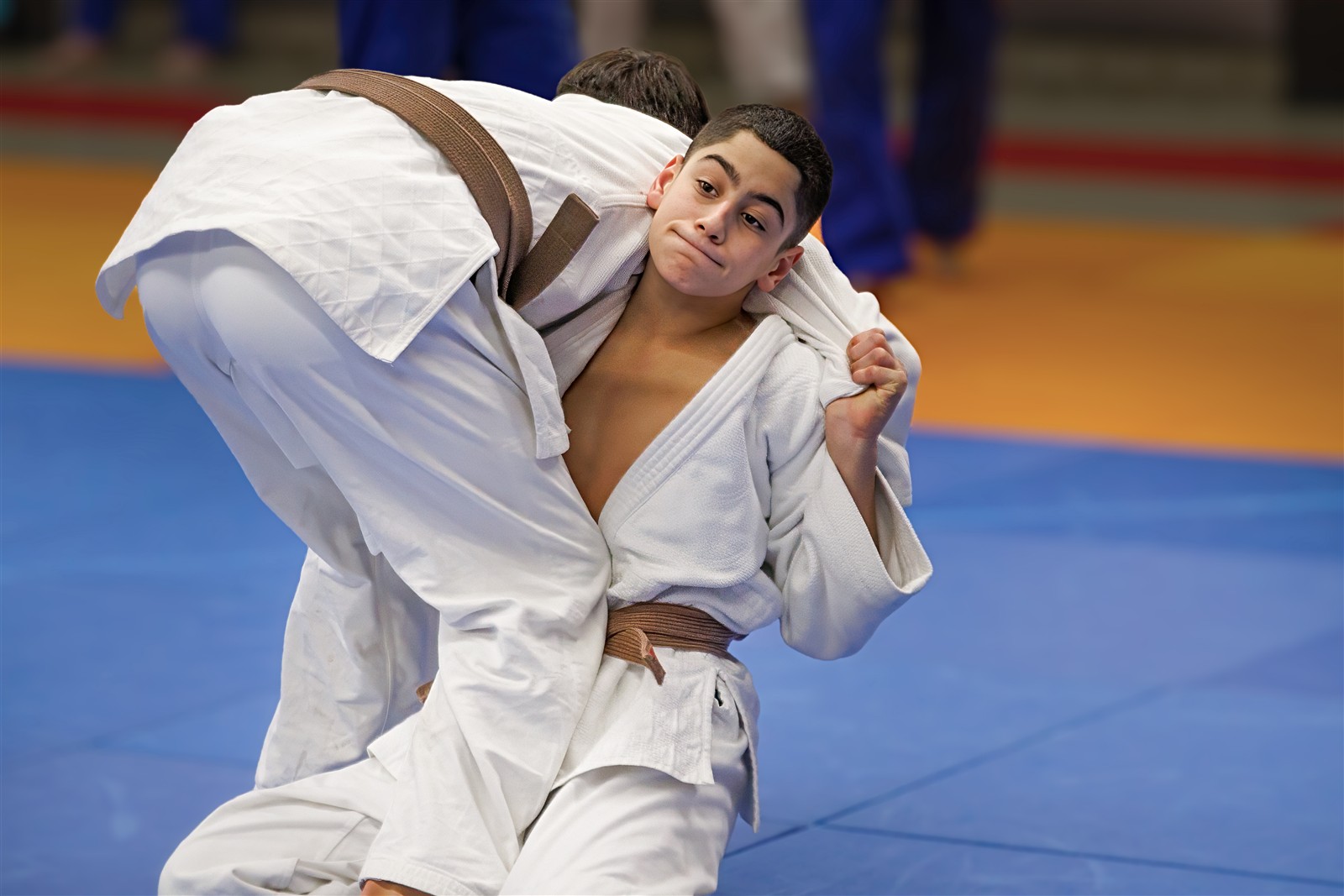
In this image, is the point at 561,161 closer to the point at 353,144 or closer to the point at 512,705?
the point at 353,144

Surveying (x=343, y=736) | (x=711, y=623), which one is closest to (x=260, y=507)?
(x=343, y=736)

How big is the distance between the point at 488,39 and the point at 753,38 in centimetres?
514

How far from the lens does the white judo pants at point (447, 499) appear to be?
2.02 m

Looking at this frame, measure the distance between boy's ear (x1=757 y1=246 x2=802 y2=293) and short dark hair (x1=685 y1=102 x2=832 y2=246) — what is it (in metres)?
0.03

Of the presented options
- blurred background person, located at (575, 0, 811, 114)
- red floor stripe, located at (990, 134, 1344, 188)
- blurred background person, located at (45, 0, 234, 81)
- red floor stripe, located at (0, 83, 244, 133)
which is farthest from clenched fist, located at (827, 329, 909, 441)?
blurred background person, located at (45, 0, 234, 81)

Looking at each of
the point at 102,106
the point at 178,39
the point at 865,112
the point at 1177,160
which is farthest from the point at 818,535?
the point at 178,39

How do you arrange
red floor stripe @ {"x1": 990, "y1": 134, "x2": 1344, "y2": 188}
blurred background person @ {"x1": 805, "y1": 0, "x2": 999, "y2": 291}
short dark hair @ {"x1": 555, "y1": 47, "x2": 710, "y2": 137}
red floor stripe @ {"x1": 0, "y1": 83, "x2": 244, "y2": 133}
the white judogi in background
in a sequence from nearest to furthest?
the white judogi in background, short dark hair @ {"x1": 555, "y1": 47, "x2": 710, "y2": 137}, blurred background person @ {"x1": 805, "y1": 0, "x2": 999, "y2": 291}, red floor stripe @ {"x1": 990, "y1": 134, "x2": 1344, "y2": 188}, red floor stripe @ {"x1": 0, "y1": 83, "x2": 244, "y2": 133}

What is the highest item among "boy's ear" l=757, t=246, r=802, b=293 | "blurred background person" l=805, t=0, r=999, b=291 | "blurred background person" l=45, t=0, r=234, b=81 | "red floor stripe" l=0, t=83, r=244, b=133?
"boy's ear" l=757, t=246, r=802, b=293

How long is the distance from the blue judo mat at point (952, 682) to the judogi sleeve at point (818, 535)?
48 centimetres

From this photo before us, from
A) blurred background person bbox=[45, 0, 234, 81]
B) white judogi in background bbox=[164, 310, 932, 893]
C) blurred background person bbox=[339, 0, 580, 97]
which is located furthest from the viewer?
blurred background person bbox=[45, 0, 234, 81]

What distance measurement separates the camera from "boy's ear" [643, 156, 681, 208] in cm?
221

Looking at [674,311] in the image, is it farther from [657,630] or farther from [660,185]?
[657,630]

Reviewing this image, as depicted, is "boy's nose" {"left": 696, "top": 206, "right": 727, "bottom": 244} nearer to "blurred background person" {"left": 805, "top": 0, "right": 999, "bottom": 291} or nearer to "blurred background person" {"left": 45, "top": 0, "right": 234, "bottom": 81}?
"blurred background person" {"left": 805, "top": 0, "right": 999, "bottom": 291}

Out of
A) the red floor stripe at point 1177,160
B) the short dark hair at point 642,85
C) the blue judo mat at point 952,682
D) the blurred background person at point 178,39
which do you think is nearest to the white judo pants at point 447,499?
the short dark hair at point 642,85
